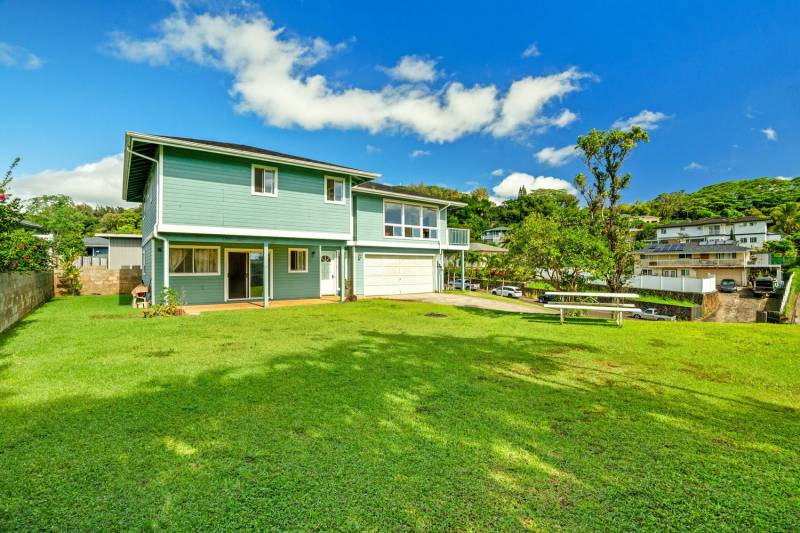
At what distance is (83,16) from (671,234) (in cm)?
7093

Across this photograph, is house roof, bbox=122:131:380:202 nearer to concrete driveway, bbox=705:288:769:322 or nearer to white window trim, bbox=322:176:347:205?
white window trim, bbox=322:176:347:205

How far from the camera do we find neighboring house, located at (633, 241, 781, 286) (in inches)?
1567

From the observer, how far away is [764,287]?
110 ft

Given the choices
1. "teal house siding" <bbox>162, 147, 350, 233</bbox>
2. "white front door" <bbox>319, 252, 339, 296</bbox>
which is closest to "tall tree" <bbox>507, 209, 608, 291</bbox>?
"teal house siding" <bbox>162, 147, 350, 233</bbox>

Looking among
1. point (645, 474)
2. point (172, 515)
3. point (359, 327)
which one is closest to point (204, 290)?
point (359, 327)

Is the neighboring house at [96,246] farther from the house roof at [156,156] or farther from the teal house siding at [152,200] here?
the teal house siding at [152,200]

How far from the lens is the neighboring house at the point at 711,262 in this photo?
3981cm

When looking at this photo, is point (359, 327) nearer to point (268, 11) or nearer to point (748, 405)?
point (748, 405)

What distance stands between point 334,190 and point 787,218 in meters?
73.2

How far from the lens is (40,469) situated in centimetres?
265

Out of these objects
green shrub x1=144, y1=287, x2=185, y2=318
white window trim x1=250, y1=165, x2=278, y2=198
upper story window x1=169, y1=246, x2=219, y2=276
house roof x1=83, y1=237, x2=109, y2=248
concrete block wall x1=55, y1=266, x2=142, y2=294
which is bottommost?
green shrub x1=144, y1=287, x2=185, y2=318

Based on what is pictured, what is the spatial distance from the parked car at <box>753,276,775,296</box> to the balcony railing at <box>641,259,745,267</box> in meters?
5.69

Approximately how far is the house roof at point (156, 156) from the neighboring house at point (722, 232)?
198 ft

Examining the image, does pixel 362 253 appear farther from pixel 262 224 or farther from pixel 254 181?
pixel 254 181
